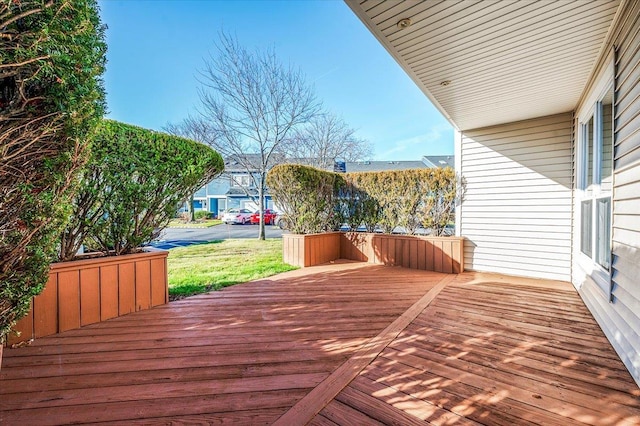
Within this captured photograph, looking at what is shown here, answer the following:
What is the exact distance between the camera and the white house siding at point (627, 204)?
1838mm

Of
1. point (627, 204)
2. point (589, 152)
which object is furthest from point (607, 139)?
point (627, 204)

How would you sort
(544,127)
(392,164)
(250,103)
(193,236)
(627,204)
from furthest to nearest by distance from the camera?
1. (392,164)
2. (193,236)
3. (250,103)
4. (544,127)
5. (627,204)

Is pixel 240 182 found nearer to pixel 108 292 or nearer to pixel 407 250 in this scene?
pixel 407 250

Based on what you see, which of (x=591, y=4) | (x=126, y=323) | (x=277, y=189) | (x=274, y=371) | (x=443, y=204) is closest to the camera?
(x=274, y=371)

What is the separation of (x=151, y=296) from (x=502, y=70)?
4.55m

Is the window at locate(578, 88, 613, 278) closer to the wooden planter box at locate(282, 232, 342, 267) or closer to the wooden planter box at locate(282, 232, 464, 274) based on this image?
the wooden planter box at locate(282, 232, 464, 274)

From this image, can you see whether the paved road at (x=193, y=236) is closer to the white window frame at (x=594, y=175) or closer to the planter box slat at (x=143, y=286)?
the planter box slat at (x=143, y=286)

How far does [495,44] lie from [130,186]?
3.76m

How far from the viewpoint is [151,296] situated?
3.12m

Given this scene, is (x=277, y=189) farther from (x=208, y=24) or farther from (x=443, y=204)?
(x=208, y=24)

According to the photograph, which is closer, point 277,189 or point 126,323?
point 126,323

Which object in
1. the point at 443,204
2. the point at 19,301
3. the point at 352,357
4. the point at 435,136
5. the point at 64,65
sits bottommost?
the point at 352,357

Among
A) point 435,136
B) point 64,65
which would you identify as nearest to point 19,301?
point 64,65

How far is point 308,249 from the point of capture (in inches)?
213
